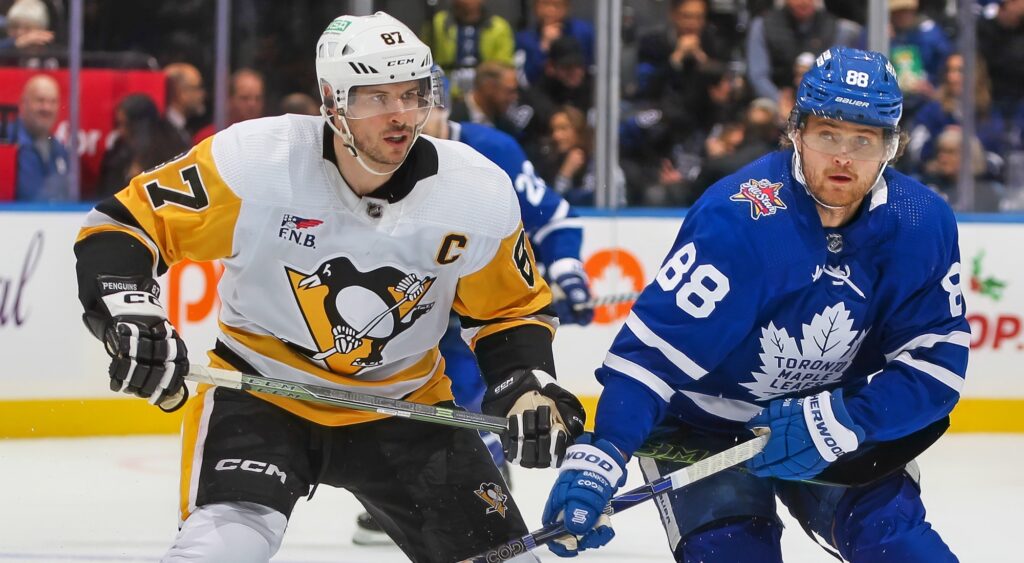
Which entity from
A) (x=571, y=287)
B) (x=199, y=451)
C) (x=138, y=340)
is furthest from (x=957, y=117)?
(x=138, y=340)

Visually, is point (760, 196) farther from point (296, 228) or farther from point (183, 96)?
point (183, 96)

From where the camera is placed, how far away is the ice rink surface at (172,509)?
4.06 m

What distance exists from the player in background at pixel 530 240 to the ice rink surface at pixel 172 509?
0.21 meters

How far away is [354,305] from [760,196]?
731mm

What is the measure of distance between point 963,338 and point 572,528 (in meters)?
0.76

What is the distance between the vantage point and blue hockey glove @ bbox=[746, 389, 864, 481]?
8.34ft

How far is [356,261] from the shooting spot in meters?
2.69

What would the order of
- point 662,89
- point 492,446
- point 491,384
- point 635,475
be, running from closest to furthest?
point 491,384 → point 492,446 → point 635,475 → point 662,89

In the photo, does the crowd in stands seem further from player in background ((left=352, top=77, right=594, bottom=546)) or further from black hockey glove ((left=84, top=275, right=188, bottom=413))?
black hockey glove ((left=84, top=275, right=188, bottom=413))

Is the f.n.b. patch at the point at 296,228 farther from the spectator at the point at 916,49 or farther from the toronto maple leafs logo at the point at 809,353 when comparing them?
the spectator at the point at 916,49

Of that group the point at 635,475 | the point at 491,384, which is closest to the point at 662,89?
the point at 635,475

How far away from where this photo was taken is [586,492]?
8.07 feet

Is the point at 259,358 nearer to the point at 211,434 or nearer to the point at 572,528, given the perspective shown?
the point at 211,434

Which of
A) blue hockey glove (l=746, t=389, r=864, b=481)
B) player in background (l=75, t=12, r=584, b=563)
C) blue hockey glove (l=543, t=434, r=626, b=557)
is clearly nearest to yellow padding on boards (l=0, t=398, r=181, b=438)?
player in background (l=75, t=12, r=584, b=563)
